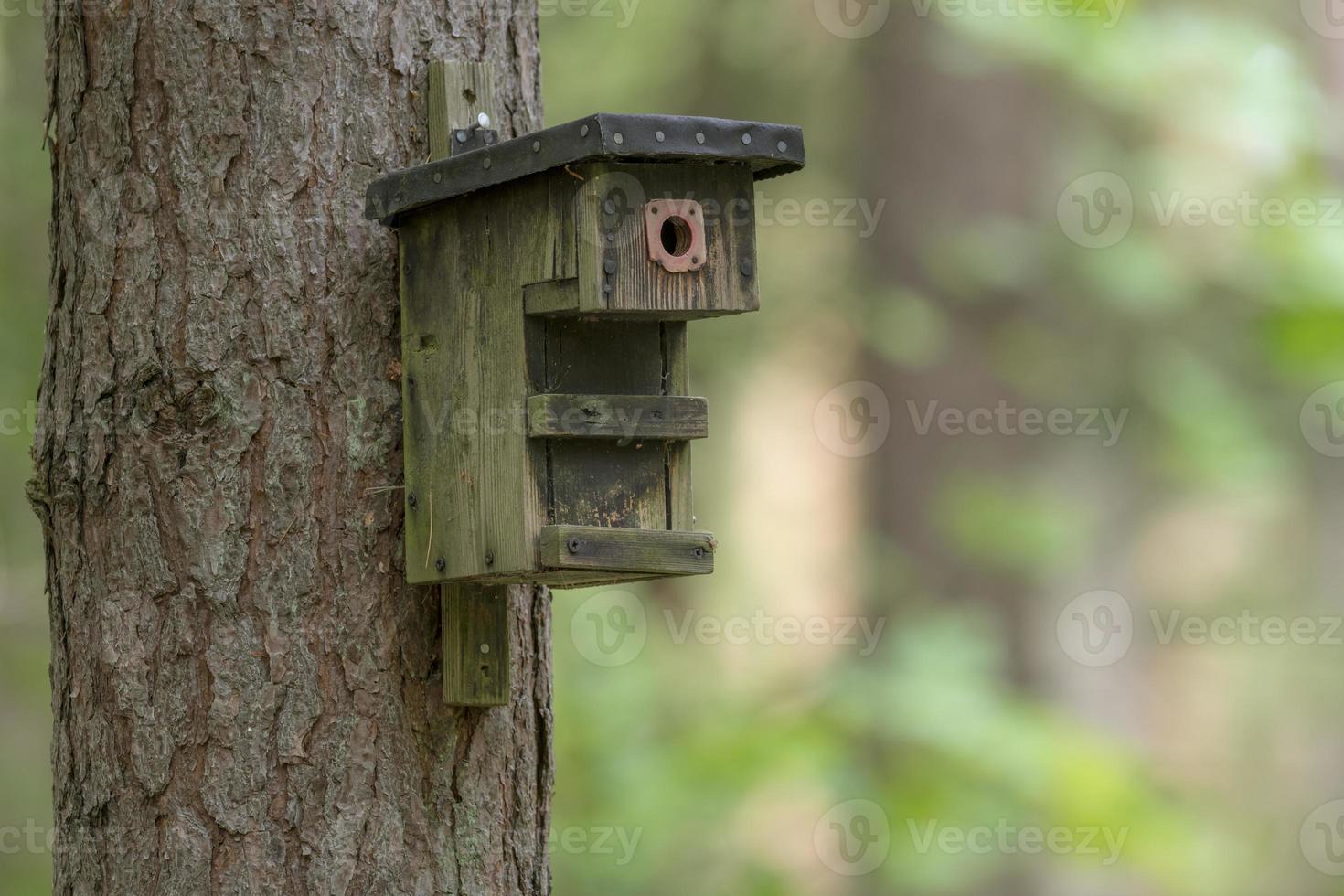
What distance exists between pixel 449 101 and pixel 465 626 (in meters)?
0.79

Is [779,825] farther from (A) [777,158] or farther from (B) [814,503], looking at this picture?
(A) [777,158]

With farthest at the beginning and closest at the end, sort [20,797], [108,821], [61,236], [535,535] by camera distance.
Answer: [20,797] → [61,236] → [108,821] → [535,535]

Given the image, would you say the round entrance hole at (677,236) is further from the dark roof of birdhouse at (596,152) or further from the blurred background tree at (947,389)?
the blurred background tree at (947,389)

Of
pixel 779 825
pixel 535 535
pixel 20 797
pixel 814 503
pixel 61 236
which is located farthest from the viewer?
pixel 814 503

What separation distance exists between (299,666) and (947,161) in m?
4.86

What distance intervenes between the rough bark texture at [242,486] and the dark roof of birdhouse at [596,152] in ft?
0.44

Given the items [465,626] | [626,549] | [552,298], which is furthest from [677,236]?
[465,626]

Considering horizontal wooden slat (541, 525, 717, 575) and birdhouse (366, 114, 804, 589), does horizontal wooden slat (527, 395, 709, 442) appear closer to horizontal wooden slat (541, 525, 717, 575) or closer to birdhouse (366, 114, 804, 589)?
birdhouse (366, 114, 804, 589)

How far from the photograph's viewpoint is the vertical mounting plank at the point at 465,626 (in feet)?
7.16

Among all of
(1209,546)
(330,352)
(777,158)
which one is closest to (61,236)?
(330,352)

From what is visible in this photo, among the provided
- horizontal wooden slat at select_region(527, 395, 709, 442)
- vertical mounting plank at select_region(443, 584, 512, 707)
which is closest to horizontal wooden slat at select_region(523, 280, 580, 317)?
horizontal wooden slat at select_region(527, 395, 709, 442)

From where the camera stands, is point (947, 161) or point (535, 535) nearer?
point (535, 535)

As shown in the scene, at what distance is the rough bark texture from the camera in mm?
2109

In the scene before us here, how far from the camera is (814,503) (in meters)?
8.96
